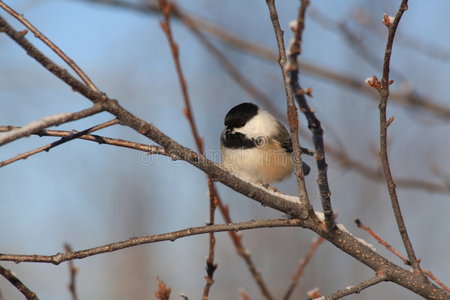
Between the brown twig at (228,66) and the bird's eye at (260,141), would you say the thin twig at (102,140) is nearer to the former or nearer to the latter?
the brown twig at (228,66)

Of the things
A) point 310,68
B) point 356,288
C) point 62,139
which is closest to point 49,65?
point 62,139

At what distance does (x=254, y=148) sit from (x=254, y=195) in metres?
1.55

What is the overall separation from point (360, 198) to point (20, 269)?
18.5 feet

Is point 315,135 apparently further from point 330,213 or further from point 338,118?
point 338,118

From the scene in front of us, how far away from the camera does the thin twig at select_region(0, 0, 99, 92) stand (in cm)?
144

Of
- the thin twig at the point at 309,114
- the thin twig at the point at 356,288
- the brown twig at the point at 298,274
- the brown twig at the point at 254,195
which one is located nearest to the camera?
the thin twig at the point at 309,114

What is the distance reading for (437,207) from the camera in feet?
24.0

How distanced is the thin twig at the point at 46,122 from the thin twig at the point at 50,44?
127mm

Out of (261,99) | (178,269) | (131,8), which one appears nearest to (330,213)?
(261,99)

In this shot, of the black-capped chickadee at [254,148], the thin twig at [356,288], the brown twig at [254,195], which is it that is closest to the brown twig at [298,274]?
the brown twig at [254,195]

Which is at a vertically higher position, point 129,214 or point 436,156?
point 436,156

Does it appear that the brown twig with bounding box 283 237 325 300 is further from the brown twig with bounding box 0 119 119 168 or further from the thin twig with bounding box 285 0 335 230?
the brown twig with bounding box 0 119 119 168

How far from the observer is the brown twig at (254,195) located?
52.8 inches

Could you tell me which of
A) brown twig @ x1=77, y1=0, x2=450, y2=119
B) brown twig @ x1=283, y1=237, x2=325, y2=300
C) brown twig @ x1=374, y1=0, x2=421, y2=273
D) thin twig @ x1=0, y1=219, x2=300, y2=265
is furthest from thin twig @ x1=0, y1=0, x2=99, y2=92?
brown twig @ x1=77, y1=0, x2=450, y2=119
